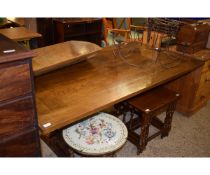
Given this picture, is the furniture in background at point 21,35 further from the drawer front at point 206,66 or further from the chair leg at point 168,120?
the drawer front at point 206,66

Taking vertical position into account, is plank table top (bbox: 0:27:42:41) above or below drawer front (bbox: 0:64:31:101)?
below

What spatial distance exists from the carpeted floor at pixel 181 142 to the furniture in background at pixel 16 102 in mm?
913

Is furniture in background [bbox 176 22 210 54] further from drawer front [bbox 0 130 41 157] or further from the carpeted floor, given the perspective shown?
drawer front [bbox 0 130 41 157]

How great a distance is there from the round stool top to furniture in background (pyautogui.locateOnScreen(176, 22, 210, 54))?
1134 mm

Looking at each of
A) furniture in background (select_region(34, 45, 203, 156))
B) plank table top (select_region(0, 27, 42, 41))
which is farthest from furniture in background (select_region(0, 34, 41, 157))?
plank table top (select_region(0, 27, 42, 41))

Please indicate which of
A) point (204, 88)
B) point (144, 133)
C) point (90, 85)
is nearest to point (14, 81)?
point (90, 85)

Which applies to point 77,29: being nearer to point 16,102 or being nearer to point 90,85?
point 90,85

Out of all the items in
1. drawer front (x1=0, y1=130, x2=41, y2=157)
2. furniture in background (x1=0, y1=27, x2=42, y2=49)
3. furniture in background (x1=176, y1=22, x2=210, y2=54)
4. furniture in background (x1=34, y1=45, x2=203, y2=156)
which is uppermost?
furniture in background (x1=176, y1=22, x2=210, y2=54)

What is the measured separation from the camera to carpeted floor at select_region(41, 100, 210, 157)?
210 cm

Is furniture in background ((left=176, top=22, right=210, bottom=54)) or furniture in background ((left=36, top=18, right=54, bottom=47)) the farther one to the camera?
furniture in background ((left=36, top=18, right=54, bottom=47))

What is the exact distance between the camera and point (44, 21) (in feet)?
13.3

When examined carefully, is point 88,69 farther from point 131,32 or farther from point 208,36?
point 131,32

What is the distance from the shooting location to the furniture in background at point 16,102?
0.87 m

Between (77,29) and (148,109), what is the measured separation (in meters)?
2.80
